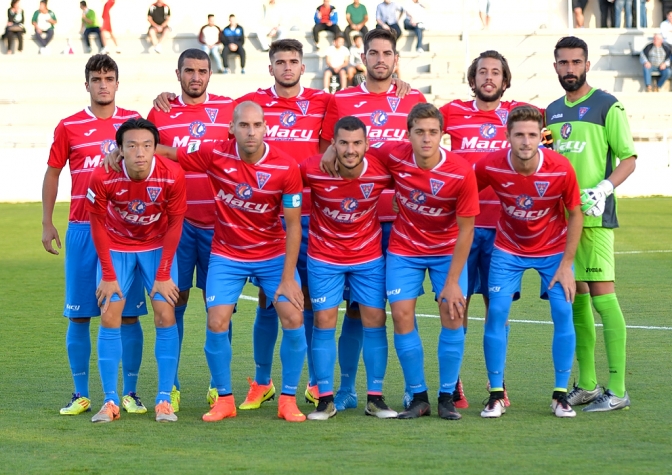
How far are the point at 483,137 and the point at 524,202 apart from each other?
0.68 meters

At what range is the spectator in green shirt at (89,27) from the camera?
27.6 m

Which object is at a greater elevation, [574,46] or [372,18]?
[372,18]

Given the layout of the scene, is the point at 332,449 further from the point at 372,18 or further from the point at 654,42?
the point at 372,18

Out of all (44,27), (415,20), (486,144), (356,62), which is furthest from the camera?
(415,20)

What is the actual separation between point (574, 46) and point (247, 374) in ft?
10.4

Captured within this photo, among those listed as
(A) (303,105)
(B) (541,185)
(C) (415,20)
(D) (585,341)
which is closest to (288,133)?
(A) (303,105)

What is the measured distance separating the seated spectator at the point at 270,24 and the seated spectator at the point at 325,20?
0.99 m

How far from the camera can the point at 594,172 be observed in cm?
634

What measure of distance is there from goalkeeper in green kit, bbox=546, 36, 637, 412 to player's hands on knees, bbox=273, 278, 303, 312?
66.7 inches

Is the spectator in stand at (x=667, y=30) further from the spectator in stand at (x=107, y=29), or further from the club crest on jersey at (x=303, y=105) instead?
the club crest on jersey at (x=303, y=105)

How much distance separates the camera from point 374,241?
6223 millimetres

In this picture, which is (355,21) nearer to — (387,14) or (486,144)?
(387,14)

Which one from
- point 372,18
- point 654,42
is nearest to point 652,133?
point 654,42

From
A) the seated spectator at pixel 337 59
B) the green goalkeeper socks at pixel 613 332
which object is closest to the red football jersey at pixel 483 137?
the green goalkeeper socks at pixel 613 332
